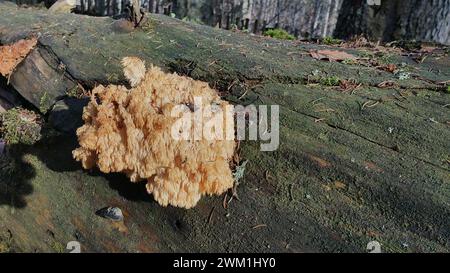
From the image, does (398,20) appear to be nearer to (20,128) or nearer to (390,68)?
(390,68)

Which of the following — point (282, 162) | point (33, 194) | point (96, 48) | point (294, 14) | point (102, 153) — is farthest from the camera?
point (294, 14)

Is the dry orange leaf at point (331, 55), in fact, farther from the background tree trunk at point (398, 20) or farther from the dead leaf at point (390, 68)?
the background tree trunk at point (398, 20)

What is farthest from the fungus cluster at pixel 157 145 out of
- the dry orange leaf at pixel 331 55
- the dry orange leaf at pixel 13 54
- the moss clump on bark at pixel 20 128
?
the dry orange leaf at pixel 13 54

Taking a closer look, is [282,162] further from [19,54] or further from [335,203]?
[19,54]

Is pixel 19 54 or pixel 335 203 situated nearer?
pixel 335 203

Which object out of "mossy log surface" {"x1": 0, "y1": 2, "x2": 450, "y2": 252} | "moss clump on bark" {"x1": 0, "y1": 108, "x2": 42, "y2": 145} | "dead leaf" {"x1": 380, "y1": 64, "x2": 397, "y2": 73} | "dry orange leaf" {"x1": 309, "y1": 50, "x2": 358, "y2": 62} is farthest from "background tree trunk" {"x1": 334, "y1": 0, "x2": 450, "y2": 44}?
"moss clump on bark" {"x1": 0, "y1": 108, "x2": 42, "y2": 145}

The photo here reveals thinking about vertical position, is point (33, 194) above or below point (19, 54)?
below

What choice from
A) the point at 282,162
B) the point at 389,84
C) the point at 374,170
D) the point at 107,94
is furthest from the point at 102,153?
the point at 389,84
